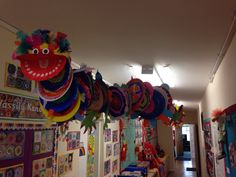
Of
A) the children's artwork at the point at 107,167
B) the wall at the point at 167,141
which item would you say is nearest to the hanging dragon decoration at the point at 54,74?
the children's artwork at the point at 107,167

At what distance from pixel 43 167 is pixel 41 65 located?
4.64 feet

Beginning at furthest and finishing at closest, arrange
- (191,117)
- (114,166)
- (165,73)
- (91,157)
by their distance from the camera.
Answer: (191,117) → (114,166) → (91,157) → (165,73)

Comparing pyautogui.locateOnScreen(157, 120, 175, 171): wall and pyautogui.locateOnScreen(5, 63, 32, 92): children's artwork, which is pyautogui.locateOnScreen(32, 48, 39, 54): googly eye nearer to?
pyautogui.locateOnScreen(5, 63, 32, 92): children's artwork

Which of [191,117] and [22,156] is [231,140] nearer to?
[22,156]

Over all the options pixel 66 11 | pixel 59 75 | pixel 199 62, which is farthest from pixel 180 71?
pixel 59 75

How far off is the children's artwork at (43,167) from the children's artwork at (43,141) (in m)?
0.08

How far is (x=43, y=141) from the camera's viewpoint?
6.87 feet

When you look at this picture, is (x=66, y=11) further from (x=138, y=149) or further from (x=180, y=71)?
(x=138, y=149)

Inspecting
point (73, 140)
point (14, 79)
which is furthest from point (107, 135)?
point (14, 79)

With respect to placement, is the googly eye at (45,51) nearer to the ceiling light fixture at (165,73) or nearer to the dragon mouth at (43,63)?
the dragon mouth at (43,63)

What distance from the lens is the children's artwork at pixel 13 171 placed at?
157 cm

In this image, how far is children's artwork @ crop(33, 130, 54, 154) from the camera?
198 cm

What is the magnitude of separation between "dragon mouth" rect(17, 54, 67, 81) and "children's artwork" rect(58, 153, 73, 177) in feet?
5.47

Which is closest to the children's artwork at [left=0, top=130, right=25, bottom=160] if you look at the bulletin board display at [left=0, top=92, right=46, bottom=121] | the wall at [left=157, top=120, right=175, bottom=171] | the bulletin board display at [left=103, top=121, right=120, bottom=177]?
the bulletin board display at [left=0, top=92, right=46, bottom=121]
